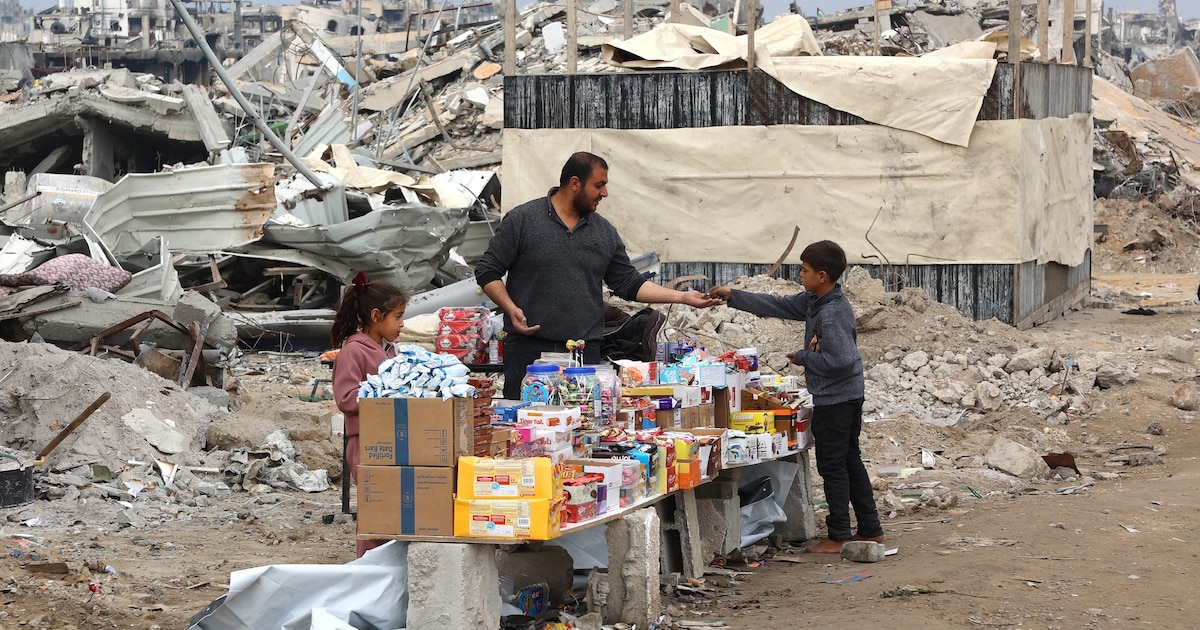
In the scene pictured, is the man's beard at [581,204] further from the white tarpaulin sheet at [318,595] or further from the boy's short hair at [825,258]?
the white tarpaulin sheet at [318,595]

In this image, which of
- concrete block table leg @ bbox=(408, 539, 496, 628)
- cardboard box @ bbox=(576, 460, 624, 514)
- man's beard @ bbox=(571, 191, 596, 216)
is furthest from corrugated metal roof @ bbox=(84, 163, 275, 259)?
concrete block table leg @ bbox=(408, 539, 496, 628)

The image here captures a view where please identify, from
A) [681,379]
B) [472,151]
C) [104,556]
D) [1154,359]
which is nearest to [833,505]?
[681,379]

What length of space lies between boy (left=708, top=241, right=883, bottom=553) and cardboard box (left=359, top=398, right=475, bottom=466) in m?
2.42

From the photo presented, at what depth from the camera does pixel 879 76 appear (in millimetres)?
14586

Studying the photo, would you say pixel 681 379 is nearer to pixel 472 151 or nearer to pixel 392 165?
pixel 392 165

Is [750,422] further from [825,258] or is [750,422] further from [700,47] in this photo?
[700,47]

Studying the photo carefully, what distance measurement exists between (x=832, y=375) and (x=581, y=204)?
5.05 ft

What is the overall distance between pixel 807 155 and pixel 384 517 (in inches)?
418

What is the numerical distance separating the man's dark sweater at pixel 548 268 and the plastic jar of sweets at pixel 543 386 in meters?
0.69

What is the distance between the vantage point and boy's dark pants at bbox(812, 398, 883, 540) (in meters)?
7.05

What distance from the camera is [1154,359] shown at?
13.7 metres

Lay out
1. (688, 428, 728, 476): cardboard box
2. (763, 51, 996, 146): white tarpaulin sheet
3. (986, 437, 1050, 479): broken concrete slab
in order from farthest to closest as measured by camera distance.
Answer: (763, 51, 996, 146): white tarpaulin sheet < (986, 437, 1050, 479): broken concrete slab < (688, 428, 728, 476): cardboard box

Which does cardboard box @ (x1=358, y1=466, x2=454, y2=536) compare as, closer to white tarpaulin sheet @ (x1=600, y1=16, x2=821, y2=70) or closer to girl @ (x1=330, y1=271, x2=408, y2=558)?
girl @ (x1=330, y1=271, x2=408, y2=558)

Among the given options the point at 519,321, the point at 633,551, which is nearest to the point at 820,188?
the point at 519,321
